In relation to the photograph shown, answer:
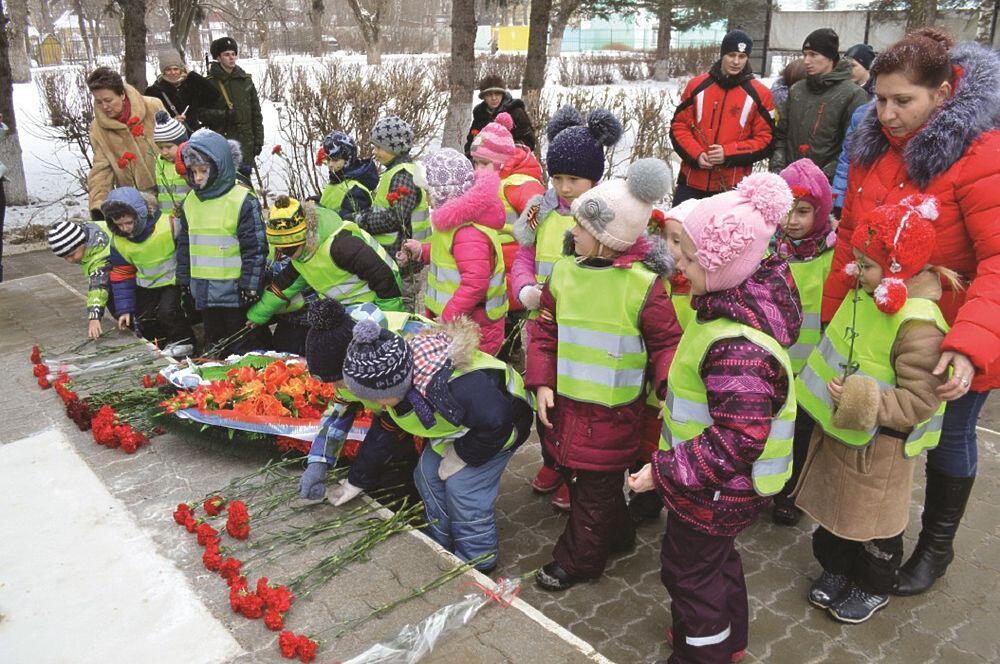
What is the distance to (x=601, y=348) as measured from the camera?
293 centimetres

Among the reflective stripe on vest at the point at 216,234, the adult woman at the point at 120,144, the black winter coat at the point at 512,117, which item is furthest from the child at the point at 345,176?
the adult woman at the point at 120,144

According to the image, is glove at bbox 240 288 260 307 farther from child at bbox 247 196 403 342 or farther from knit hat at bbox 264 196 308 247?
knit hat at bbox 264 196 308 247

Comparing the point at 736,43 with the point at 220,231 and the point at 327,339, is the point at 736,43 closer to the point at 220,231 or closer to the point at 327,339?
the point at 220,231

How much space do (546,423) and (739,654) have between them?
1.07 metres

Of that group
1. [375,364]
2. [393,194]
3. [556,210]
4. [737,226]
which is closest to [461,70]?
[393,194]

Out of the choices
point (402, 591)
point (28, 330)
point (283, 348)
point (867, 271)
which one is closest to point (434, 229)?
point (283, 348)

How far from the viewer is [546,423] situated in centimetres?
309

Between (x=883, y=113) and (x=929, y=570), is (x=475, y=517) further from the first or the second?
(x=883, y=113)

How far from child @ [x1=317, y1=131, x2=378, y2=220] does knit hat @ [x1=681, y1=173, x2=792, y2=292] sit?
3657 millimetres

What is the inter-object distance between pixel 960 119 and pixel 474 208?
217cm

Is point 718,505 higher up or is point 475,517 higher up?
point 718,505

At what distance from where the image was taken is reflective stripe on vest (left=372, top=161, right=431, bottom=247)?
5387 millimetres

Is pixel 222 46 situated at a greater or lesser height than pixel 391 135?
greater

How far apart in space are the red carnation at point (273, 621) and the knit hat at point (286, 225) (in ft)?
7.15
